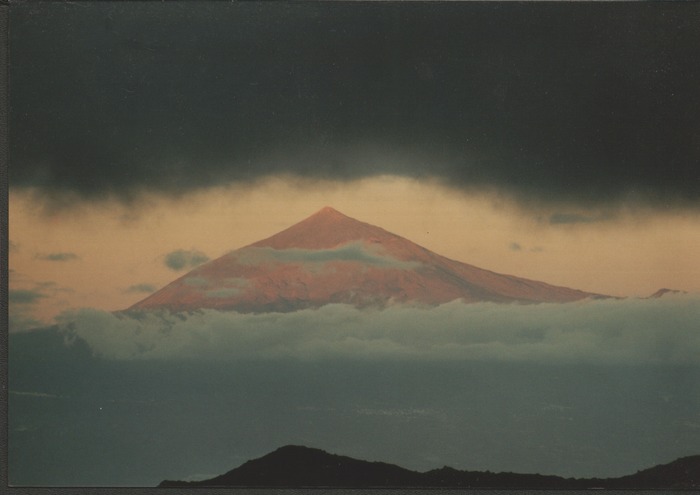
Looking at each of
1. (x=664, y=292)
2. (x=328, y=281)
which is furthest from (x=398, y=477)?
(x=664, y=292)

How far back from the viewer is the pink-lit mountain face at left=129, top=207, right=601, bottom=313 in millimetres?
3201

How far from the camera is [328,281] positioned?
10.6ft

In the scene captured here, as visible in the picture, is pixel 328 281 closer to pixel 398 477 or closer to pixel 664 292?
pixel 398 477

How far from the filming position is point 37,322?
3.20 metres

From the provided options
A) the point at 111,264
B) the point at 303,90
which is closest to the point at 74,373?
the point at 111,264

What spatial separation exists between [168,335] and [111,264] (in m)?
0.42

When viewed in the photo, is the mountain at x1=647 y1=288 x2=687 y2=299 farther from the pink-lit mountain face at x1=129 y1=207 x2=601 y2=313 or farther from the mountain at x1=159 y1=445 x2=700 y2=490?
the mountain at x1=159 y1=445 x2=700 y2=490

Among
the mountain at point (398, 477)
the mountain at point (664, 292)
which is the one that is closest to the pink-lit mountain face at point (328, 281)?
the mountain at point (664, 292)

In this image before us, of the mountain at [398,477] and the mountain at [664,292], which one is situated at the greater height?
the mountain at [664,292]

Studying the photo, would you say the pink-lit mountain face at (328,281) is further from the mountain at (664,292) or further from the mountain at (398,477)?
the mountain at (398,477)

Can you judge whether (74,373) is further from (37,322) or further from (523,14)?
(523,14)

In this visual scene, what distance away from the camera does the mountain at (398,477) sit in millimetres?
3139

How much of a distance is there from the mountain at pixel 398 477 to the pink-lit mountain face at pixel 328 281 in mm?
701

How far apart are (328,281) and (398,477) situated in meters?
0.93
